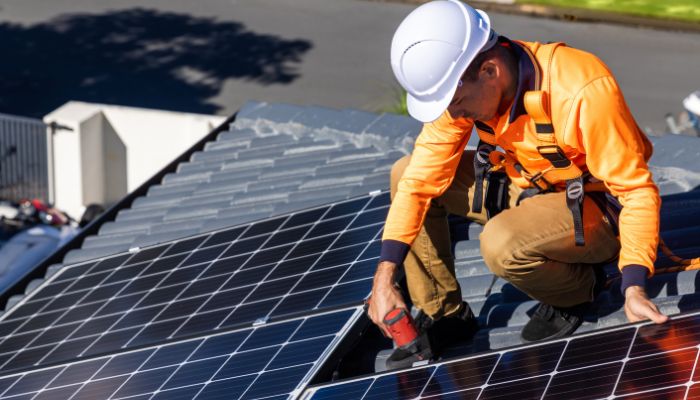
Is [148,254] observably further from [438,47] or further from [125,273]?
[438,47]

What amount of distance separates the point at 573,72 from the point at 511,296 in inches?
69.6

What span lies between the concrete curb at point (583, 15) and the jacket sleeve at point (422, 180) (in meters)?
21.4

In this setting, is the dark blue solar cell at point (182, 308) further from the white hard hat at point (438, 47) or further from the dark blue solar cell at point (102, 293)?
the white hard hat at point (438, 47)

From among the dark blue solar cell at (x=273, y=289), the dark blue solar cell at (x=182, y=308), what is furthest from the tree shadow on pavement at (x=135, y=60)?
the dark blue solar cell at (x=273, y=289)

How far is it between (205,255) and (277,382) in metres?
2.67

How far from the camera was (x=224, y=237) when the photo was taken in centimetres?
889

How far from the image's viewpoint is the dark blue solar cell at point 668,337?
492cm

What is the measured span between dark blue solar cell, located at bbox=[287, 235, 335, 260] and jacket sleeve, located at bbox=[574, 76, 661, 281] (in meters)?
2.69

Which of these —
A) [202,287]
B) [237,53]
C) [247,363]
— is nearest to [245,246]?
[202,287]

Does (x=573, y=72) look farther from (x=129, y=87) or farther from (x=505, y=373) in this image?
(x=129, y=87)

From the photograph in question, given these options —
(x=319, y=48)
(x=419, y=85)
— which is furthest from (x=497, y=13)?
(x=419, y=85)

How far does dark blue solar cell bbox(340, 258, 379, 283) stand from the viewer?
711 centimetres

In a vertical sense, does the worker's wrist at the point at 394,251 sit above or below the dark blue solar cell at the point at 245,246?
above

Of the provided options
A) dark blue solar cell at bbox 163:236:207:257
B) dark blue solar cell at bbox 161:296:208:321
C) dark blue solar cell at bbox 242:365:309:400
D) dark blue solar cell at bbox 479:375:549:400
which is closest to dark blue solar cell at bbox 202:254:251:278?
dark blue solar cell at bbox 161:296:208:321
